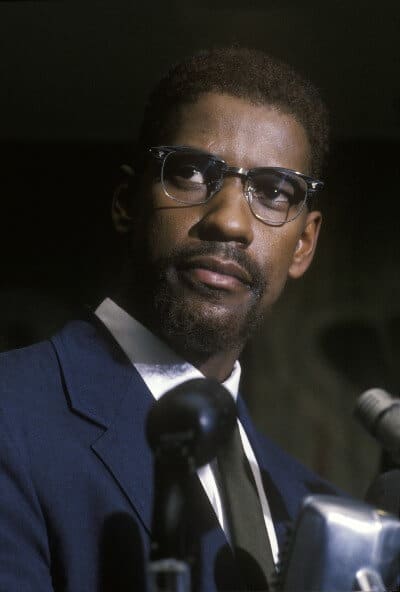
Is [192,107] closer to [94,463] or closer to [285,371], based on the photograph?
[94,463]

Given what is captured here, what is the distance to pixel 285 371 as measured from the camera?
7.40 feet

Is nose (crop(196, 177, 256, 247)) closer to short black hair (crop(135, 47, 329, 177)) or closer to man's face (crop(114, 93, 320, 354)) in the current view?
man's face (crop(114, 93, 320, 354))

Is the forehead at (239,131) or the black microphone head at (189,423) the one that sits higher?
the forehead at (239,131)

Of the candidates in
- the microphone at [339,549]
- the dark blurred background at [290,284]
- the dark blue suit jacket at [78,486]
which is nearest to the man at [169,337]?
the dark blue suit jacket at [78,486]

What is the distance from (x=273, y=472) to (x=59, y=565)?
1.30ft

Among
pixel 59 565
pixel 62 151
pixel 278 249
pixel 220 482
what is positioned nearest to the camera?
pixel 59 565

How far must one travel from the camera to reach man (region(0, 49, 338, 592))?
32.0 inches

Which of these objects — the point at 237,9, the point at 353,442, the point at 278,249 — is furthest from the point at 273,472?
the point at 353,442

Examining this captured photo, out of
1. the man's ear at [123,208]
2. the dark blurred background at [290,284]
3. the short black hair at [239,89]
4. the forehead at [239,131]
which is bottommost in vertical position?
the dark blurred background at [290,284]

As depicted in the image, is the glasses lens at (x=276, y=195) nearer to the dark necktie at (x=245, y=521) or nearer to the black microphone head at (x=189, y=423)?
the dark necktie at (x=245, y=521)

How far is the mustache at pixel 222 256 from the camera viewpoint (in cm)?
96

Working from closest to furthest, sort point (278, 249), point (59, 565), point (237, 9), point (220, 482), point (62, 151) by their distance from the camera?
point (59, 565) → point (220, 482) → point (278, 249) → point (237, 9) → point (62, 151)

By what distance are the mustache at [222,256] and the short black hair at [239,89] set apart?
0.18 m

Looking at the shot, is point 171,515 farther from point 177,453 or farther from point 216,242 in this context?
point 216,242
